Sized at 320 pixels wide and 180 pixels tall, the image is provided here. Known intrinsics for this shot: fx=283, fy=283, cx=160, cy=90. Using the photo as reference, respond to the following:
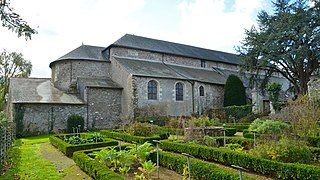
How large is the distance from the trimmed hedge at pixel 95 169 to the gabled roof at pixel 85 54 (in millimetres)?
18232

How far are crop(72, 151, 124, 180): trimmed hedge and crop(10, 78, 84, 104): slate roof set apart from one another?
542 inches

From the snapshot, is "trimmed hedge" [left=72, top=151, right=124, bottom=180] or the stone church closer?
"trimmed hedge" [left=72, top=151, right=124, bottom=180]

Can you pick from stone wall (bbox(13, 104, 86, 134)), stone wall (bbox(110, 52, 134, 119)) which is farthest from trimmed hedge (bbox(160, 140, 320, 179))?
stone wall (bbox(13, 104, 86, 134))

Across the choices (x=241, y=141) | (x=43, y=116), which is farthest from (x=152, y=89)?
(x=241, y=141)

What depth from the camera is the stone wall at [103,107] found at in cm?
2316

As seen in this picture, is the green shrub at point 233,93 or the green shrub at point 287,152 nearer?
the green shrub at point 287,152

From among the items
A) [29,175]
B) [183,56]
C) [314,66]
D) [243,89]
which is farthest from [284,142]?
[183,56]

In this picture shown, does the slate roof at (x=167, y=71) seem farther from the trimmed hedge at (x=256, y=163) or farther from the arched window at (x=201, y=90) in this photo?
the trimmed hedge at (x=256, y=163)

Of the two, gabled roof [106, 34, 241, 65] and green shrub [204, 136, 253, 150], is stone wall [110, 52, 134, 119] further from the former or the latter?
green shrub [204, 136, 253, 150]

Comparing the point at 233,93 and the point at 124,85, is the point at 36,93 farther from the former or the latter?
the point at 233,93

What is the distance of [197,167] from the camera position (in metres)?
6.93

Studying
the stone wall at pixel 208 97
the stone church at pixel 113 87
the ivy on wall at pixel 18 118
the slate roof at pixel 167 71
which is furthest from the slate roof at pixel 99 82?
the stone wall at pixel 208 97

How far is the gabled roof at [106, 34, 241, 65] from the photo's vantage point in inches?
1085

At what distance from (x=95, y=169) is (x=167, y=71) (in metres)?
20.1
